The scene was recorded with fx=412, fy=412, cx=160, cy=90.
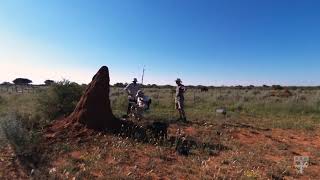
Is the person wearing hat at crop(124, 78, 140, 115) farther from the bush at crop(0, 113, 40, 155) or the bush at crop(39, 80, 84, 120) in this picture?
the bush at crop(0, 113, 40, 155)

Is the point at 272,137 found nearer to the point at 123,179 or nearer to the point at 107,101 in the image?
the point at 107,101

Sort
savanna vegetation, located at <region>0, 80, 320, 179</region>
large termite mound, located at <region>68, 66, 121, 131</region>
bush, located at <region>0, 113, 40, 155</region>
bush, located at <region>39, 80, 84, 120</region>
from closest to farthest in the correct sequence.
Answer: savanna vegetation, located at <region>0, 80, 320, 179</region>
bush, located at <region>0, 113, 40, 155</region>
large termite mound, located at <region>68, 66, 121, 131</region>
bush, located at <region>39, 80, 84, 120</region>

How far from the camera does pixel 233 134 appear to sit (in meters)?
13.6

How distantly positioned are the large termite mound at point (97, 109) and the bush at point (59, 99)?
4.45 metres

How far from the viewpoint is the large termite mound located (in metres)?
11.5

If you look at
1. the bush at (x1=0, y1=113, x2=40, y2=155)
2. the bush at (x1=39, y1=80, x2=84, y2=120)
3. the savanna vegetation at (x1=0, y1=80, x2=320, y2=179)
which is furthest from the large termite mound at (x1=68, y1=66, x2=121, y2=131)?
the bush at (x1=39, y1=80, x2=84, y2=120)

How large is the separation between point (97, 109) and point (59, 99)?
A: 17.5 ft

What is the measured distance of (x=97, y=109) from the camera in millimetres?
11734

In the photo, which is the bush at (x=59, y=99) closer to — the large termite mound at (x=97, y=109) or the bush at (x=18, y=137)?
the large termite mound at (x=97, y=109)

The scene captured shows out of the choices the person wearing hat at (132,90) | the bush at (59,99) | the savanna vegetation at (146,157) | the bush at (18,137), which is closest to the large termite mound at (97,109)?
the savanna vegetation at (146,157)

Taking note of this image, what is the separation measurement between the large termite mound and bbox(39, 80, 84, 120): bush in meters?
4.45

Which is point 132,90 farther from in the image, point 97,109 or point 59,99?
point 97,109

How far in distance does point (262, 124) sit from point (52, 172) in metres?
11.5

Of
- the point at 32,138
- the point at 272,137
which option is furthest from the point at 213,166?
the point at 272,137
